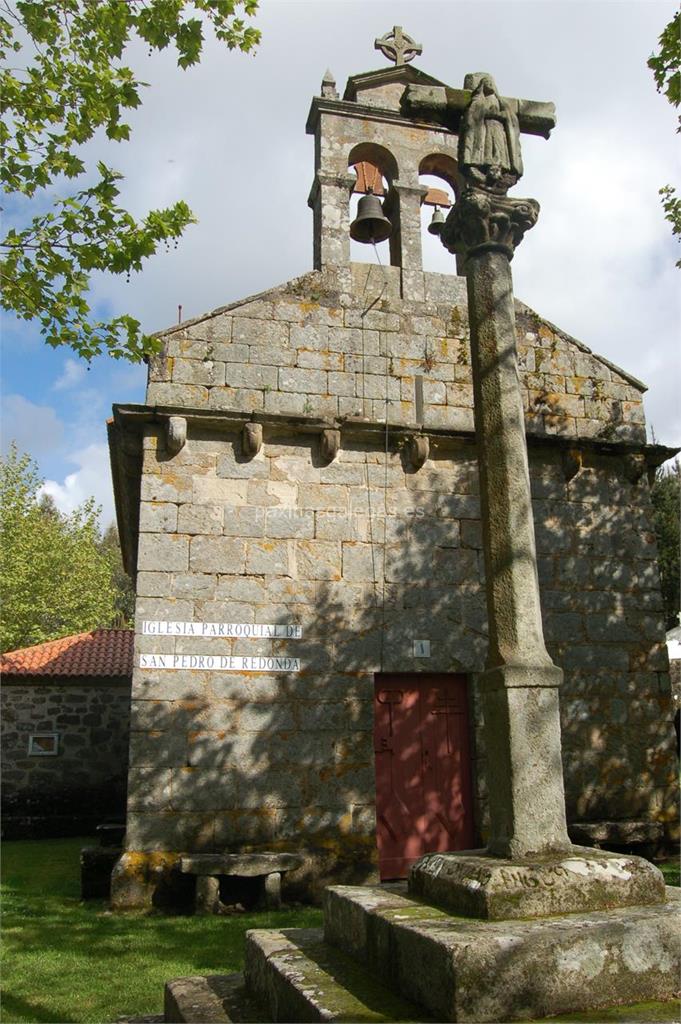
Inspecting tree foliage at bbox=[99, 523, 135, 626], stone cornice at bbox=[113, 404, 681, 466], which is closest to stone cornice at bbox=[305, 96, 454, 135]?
stone cornice at bbox=[113, 404, 681, 466]

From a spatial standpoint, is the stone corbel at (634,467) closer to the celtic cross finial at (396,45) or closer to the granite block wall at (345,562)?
the granite block wall at (345,562)

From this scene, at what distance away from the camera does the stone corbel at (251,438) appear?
791 cm

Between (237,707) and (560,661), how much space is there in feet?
10.8

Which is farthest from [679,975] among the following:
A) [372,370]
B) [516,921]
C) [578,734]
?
[372,370]

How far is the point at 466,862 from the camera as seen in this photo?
3.27m

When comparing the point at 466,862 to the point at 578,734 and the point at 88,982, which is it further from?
the point at 578,734

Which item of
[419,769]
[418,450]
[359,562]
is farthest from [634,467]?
[419,769]

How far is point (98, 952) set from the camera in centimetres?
560

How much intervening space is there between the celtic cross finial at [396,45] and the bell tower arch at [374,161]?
0.13 feet

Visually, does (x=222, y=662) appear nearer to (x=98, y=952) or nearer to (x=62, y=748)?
(x=98, y=952)

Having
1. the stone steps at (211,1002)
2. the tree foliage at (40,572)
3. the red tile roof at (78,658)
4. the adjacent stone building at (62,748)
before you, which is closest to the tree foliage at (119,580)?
the tree foliage at (40,572)

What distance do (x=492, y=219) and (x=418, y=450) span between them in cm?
422

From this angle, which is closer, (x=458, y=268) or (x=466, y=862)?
(x=466, y=862)

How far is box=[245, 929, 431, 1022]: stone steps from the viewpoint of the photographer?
9.00 ft
